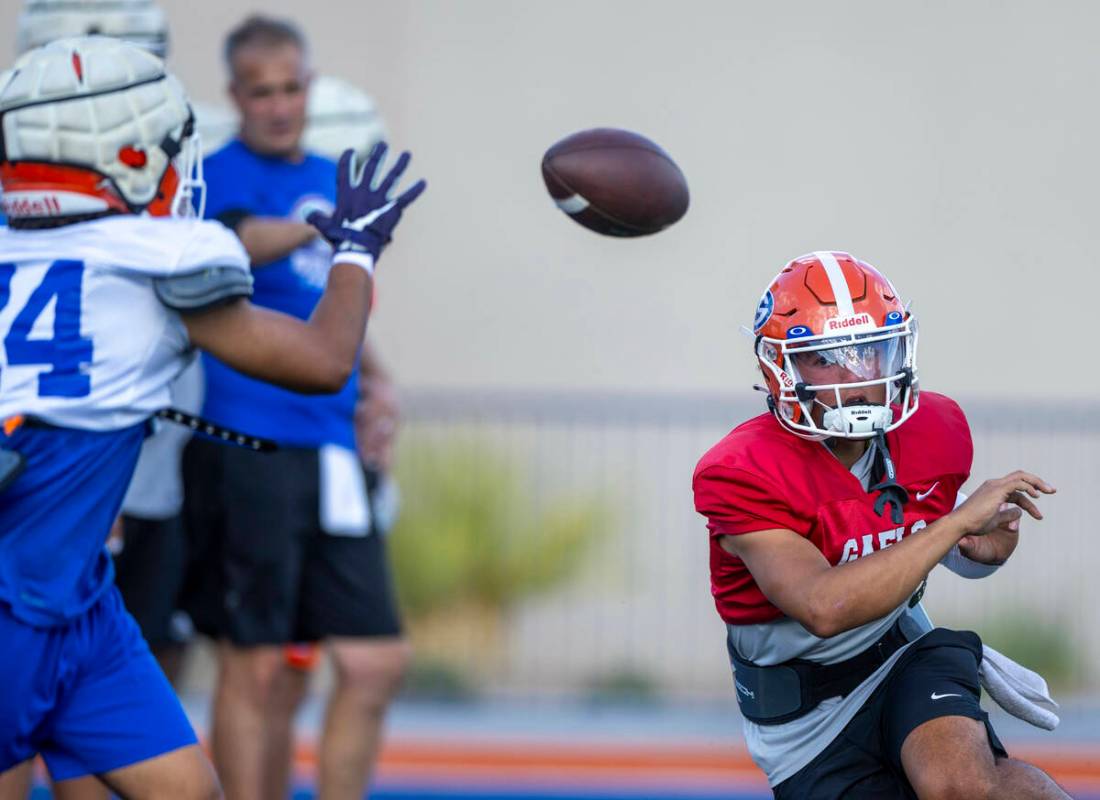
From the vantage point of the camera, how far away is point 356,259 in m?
3.78

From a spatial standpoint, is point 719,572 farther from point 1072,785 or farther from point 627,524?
point 627,524

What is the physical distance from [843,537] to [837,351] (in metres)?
0.37

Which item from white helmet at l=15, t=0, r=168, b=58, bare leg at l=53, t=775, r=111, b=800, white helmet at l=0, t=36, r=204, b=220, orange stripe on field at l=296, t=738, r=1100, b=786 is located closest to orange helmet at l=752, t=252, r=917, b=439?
white helmet at l=0, t=36, r=204, b=220

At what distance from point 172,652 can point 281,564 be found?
0.42m

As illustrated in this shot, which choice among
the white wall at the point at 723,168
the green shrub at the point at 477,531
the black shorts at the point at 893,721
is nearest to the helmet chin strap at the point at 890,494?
the black shorts at the point at 893,721

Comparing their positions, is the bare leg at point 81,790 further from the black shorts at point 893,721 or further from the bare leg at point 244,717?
the black shorts at point 893,721

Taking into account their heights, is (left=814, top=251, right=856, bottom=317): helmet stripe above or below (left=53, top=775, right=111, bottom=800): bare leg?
above

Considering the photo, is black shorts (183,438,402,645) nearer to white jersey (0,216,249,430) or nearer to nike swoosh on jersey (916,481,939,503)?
white jersey (0,216,249,430)

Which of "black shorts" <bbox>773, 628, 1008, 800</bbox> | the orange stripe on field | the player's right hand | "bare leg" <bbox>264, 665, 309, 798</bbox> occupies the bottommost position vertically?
the orange stripe on field

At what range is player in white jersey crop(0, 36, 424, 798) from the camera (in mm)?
3379

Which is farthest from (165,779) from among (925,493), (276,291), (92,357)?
(276,291)

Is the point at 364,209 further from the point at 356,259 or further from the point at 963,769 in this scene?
the point at 963,769

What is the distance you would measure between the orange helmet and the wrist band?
86 cm

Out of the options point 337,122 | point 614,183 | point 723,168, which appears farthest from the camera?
point 723,168
